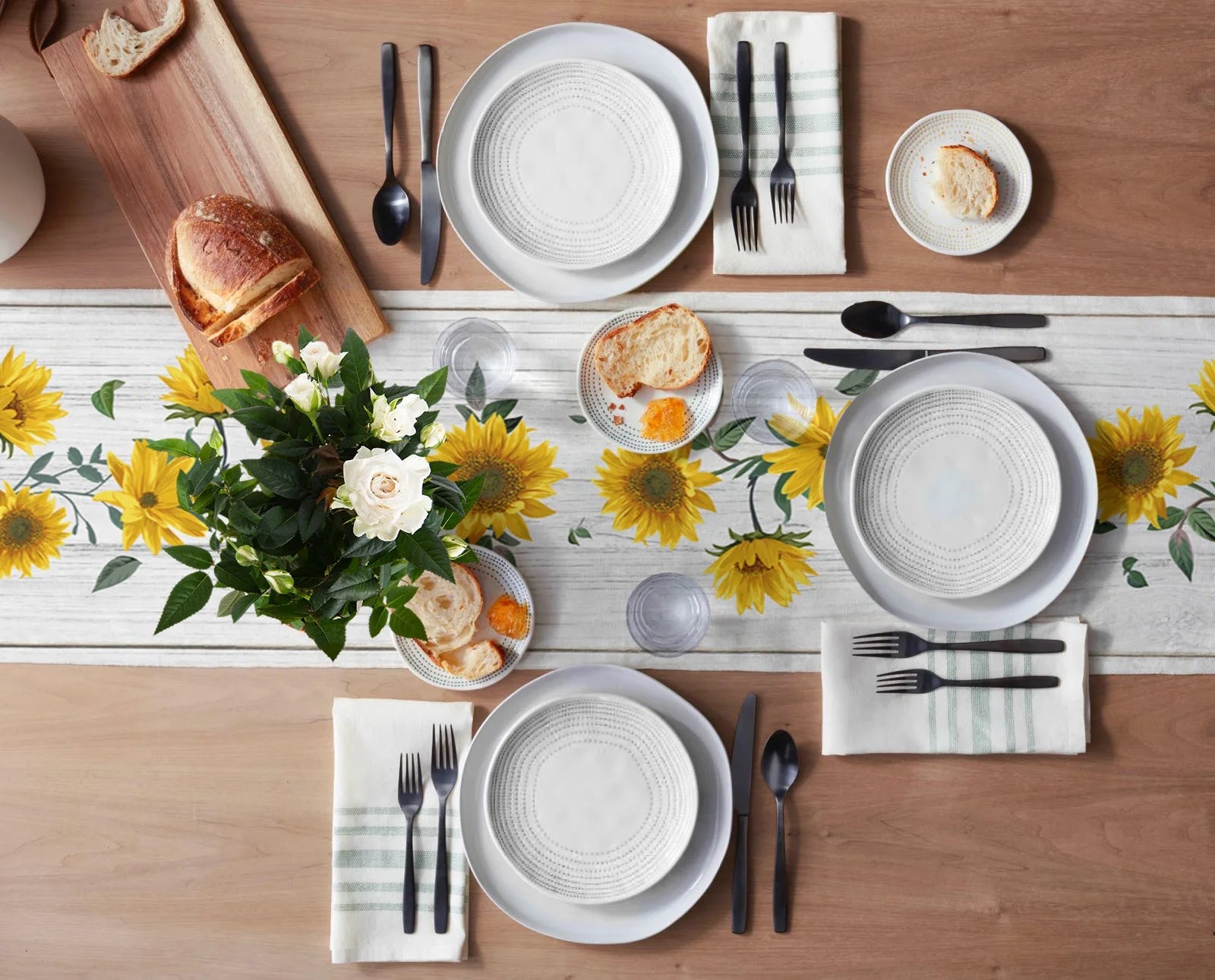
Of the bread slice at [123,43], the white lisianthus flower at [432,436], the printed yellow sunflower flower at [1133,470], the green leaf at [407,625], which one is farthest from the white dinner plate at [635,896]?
the bread slice at [123,43]

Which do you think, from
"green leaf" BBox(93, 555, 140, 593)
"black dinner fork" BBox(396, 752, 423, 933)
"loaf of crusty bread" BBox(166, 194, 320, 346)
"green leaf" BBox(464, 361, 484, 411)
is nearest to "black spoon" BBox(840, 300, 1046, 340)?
"green leaf" BBox(464, 361, 484, 411)

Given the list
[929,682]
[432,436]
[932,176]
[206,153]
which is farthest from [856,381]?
[206,153]

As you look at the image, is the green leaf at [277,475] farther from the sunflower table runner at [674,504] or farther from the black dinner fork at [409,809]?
the black dinner fork at [409,809]

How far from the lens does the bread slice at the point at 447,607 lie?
117 centimetres

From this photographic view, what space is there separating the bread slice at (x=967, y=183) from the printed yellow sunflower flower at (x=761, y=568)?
487 millimetres

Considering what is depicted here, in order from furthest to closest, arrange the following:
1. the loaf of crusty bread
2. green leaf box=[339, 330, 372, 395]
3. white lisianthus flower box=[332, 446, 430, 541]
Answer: the loaf of crusty bread < green leaf box=[339, 330, 372, 395] < white lisianthus flower box=[332, 446, 430, 541]

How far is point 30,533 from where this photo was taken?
4.08ft

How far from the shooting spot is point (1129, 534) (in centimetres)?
123

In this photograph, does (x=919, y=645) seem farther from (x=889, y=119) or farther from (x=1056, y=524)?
(x=889, y=119)

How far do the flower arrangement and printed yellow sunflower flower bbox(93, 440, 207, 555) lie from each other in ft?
1.11

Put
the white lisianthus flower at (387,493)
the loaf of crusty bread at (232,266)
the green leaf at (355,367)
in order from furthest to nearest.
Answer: the loaf of crusty bread at (232,266)
the green leaf at (355,367)
the white lisianthus flower at (387,493)

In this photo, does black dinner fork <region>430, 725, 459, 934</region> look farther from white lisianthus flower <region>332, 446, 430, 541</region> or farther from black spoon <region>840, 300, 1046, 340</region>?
black spoon <region>840, 300, 1046, 340</region>

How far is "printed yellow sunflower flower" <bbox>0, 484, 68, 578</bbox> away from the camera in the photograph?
1244 millimetres

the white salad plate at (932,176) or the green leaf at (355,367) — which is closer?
the green leaf at (355,367)
